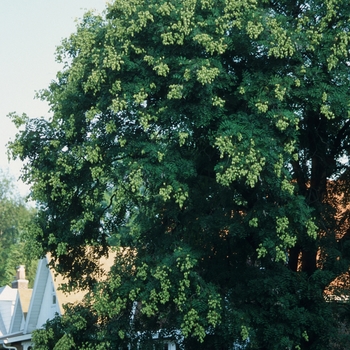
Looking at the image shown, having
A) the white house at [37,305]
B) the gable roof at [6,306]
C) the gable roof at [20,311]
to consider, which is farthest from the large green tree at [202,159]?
the gable roof at [6,306]

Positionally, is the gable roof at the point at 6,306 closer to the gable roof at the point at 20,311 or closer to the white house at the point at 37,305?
the white house at the point at 37,305

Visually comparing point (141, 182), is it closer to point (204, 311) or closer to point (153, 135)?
point (153, 135)

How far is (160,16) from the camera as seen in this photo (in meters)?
18.9

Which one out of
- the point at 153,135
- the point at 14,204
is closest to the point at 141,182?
the point at 153,135

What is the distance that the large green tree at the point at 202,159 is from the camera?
60.0ft

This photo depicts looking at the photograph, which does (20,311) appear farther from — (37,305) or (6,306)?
(6,306)

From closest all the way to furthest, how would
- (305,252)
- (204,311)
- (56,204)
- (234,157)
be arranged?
(234,157) < (204,311) < (56,204) < (305,252)

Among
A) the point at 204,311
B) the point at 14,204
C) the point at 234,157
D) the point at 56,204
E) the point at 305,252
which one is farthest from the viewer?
the point at 14,204

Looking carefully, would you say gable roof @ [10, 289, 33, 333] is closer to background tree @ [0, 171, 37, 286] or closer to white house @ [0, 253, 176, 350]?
white house @ [0, 253, 176, 350]

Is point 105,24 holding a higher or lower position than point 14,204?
lower

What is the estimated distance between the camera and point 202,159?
20641 millimetres

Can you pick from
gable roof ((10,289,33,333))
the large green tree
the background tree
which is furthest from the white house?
the background tree

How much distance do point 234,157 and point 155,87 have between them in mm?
2788

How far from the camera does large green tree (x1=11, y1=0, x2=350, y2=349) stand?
720 inches
